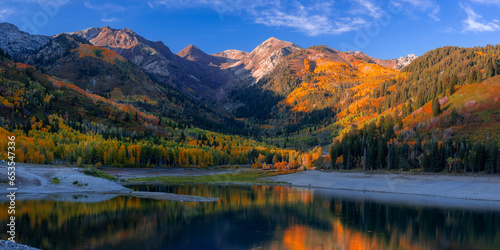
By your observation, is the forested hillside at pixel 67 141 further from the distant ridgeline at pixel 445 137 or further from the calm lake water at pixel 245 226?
the calm lake water at pixel 245 226

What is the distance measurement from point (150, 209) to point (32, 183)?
108 feet

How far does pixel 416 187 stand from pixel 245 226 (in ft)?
201

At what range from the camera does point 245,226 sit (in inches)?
1767

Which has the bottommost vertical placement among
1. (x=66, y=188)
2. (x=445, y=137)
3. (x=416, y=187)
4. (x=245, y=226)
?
(x=416, y=187)

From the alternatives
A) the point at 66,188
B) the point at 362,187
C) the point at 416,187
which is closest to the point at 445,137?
the point at 416,187

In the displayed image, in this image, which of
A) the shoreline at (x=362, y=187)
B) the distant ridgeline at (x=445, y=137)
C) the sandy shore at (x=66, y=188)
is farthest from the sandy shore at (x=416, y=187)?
the sandy shore at (x=66, y=188)

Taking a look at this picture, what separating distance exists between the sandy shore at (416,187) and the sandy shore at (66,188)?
4515 centimetres

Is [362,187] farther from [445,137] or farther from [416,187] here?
[445,137]

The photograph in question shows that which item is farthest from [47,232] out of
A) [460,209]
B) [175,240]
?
[460,209]

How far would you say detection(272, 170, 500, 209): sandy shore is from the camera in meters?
73.9

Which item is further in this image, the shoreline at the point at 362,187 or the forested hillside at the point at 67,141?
the forested hillside at the point at 67,141

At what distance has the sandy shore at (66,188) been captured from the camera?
66938 mm

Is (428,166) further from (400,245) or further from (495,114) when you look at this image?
(400,245)

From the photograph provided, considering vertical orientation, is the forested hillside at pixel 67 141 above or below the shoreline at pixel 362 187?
above
